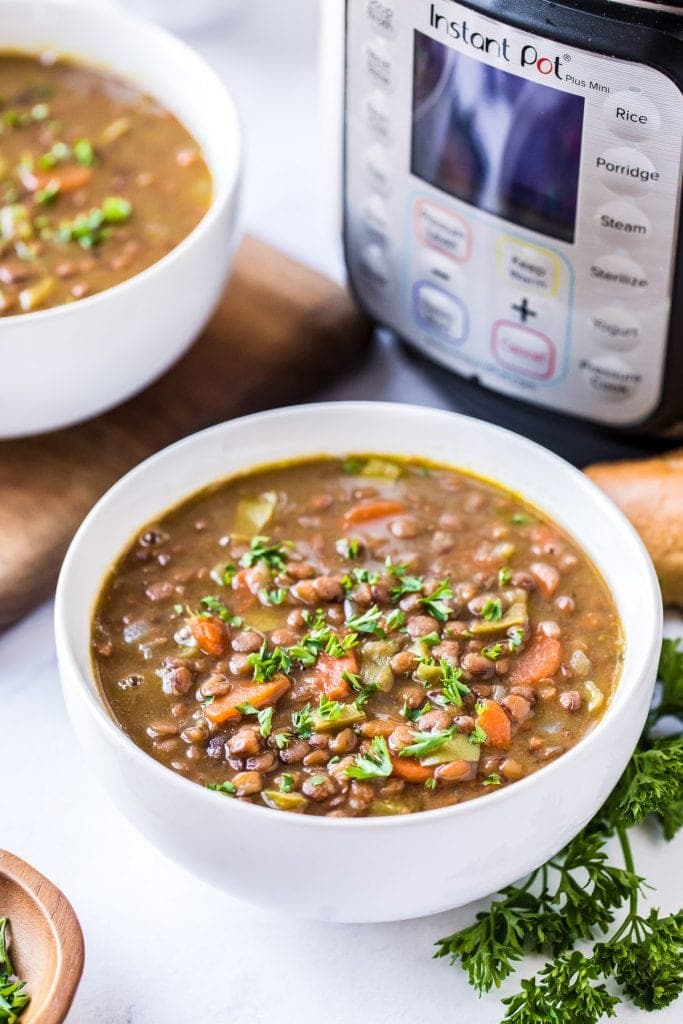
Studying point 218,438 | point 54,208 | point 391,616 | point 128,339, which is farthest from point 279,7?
point 391,616

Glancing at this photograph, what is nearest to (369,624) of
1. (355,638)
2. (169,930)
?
(355,638)

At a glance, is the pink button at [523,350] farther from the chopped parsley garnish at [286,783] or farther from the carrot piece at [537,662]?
the chopped parsley garnish at [286,783]

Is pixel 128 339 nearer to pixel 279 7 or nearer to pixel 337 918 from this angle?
pixel 337 918

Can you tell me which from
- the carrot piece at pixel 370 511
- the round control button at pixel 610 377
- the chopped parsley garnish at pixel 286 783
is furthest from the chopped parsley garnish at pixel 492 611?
the round control button at pixel 610 377

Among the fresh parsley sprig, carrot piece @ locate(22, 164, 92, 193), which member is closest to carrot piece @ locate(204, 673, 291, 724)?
the fresh parsley sprig

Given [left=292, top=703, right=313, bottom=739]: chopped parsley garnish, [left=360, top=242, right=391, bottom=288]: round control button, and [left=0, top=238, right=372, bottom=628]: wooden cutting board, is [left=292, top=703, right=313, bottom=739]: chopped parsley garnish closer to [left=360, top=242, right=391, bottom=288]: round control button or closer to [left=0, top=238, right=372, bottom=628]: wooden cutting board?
[left=0, top=238, right=372, bottom=628]: wooden cutting board

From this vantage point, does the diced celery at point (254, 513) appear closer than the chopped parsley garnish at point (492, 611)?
No

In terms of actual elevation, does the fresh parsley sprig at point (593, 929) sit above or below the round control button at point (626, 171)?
below
